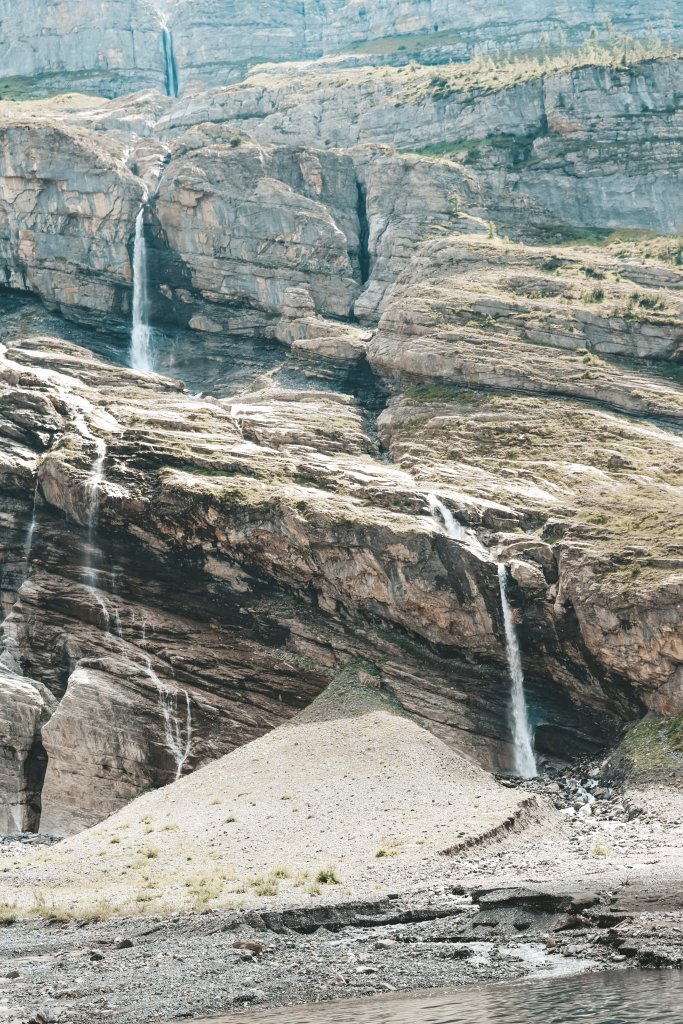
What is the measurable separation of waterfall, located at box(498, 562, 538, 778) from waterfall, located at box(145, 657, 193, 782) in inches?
648

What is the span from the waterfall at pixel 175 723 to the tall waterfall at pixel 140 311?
43.2 metres

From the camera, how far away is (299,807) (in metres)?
48.3

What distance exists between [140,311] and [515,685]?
55.3 m

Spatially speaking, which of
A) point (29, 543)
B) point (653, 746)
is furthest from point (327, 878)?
point (29, 543)

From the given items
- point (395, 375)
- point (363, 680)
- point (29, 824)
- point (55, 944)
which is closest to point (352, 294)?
point (395, 375)

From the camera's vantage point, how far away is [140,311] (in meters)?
102

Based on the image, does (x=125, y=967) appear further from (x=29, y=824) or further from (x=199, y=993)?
(x=29, y=824)

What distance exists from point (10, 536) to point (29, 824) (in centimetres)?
1614

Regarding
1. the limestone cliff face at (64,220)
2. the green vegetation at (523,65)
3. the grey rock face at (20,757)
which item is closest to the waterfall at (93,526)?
the grey rock face at (20,757)

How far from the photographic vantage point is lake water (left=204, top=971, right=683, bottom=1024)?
965 inches

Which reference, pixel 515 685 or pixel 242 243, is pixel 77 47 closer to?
pixel 242 243

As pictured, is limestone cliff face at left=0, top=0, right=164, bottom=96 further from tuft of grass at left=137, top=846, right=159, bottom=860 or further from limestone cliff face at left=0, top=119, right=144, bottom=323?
tuft of grass at left=137, top=846, right=159, bottom=860

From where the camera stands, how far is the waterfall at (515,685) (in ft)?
198

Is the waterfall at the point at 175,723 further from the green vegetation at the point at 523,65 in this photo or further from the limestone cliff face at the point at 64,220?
the green vegetation at the point at 523,65
